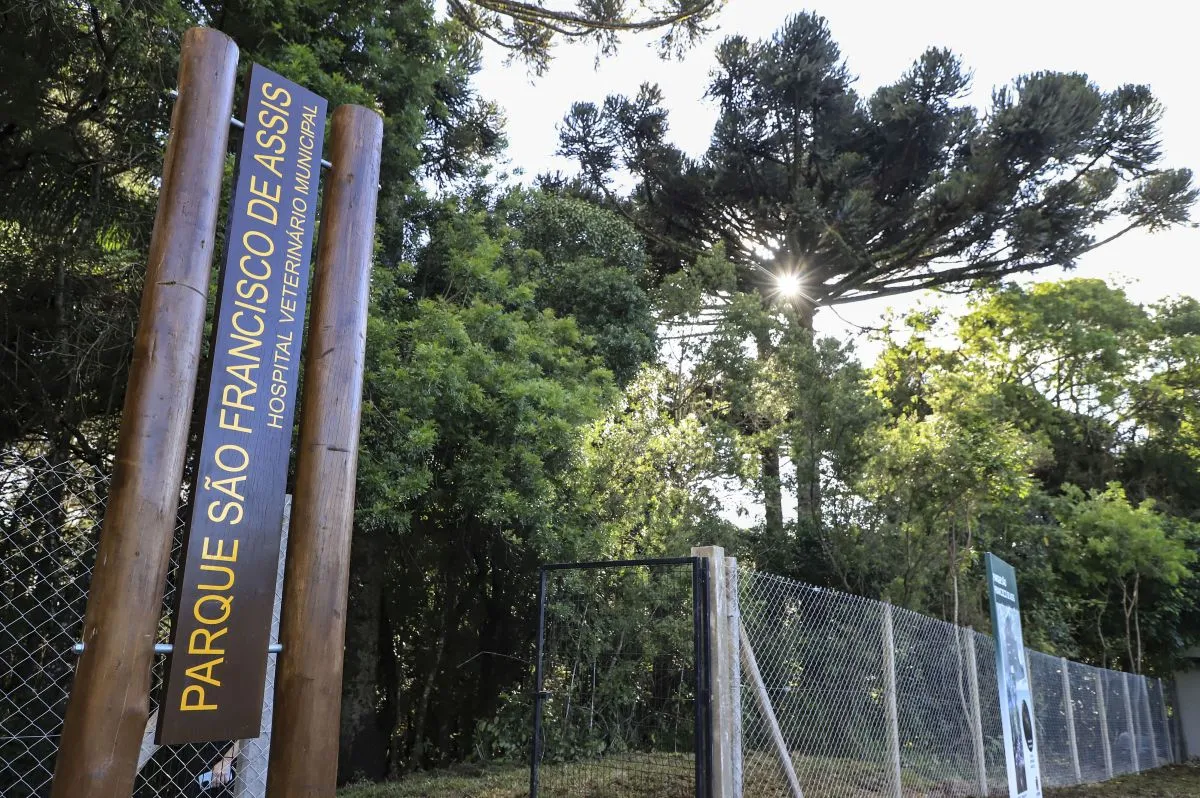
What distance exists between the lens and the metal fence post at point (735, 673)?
4.31 meters

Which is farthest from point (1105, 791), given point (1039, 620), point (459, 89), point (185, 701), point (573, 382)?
point (459, 89)

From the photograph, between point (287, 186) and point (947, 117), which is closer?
point (287, 186)

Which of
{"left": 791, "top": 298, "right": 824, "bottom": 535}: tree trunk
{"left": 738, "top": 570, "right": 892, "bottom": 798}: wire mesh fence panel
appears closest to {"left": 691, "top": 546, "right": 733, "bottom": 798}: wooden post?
{"left": 738, "top": 570, "right": 892, "bottom": 798}: wire mesh fence panel

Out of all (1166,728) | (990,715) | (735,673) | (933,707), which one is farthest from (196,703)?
(1166,728)

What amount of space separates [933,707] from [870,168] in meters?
12.9

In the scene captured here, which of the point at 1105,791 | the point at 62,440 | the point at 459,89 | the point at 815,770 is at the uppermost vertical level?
the point at 459,89

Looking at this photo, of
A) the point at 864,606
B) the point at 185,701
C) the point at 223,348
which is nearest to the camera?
the point at 185,701

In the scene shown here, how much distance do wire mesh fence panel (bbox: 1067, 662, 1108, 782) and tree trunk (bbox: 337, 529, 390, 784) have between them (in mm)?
8635

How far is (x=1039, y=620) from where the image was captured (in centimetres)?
1467

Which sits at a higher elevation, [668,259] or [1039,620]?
[668,259]

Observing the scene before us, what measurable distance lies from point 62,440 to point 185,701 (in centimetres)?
476

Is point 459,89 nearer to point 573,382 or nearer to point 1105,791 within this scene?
point 573,382

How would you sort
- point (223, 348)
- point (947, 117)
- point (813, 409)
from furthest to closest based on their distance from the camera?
point (947, 117) → point (813, 409) → point (223, 348)

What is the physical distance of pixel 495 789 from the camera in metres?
7.34
